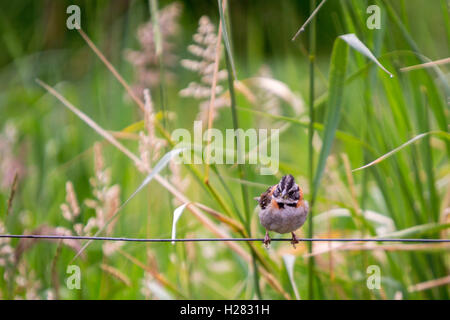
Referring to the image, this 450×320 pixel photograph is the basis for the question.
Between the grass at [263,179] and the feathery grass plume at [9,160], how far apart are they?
12 mm

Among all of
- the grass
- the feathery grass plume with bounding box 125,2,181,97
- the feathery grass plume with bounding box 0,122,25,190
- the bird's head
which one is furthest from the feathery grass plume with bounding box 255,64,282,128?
the feathery grass plume with bounding box 0,122,25,190

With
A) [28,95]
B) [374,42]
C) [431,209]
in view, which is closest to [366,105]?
[374,42]

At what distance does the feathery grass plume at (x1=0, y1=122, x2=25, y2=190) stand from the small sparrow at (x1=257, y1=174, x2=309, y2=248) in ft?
2.65

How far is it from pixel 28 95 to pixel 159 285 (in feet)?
3.67

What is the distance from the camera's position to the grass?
1080 millimetres

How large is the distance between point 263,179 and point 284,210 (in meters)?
0.49

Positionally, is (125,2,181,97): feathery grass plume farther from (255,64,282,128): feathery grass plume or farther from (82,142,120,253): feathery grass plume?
(82,142,120,253): feathery grass plume

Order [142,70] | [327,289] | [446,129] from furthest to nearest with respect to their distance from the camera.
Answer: [142,70] < [327,289] < [446,129]

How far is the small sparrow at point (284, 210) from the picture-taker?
105 cm

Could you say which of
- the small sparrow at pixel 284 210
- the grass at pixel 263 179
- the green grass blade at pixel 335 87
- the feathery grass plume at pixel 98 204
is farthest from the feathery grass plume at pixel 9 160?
the green grass blade at pixel 335 87

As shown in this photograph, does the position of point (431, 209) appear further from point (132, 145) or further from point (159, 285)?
point (132, 145)

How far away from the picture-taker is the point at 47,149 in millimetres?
1872
